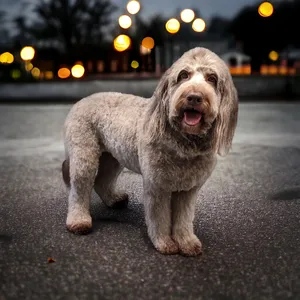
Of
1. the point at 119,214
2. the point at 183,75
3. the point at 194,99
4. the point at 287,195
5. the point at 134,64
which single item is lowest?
the point at 134,64

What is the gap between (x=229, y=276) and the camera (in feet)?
11.4

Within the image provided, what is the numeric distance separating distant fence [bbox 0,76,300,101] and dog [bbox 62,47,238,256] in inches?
621

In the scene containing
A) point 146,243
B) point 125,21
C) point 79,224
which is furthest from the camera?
point 125,21

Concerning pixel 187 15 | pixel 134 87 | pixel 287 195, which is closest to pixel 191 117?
pixel 287 195

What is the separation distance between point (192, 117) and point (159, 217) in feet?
3.13

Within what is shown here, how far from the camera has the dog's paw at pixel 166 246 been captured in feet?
12.6

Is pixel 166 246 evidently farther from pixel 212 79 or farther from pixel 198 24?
pixel 198 24

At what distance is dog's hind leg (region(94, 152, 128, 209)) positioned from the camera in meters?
4.85

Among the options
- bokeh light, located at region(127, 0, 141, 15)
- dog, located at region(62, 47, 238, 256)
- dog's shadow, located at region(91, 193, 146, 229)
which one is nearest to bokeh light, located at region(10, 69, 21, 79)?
bokeh light, located at region(127, 0, 141, 15)

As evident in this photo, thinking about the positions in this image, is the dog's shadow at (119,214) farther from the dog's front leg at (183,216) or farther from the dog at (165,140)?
the dog's front leg at (183,216)

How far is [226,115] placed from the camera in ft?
11.4

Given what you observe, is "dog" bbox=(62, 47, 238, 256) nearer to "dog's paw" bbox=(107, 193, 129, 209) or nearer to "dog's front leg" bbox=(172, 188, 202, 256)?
"dog's front leg" bbox=(172, 188, 202, 256)

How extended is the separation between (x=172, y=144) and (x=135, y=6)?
1713 centimetres

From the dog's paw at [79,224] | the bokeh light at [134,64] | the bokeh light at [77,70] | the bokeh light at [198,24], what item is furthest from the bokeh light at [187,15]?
the bokeh light at [134,64]
